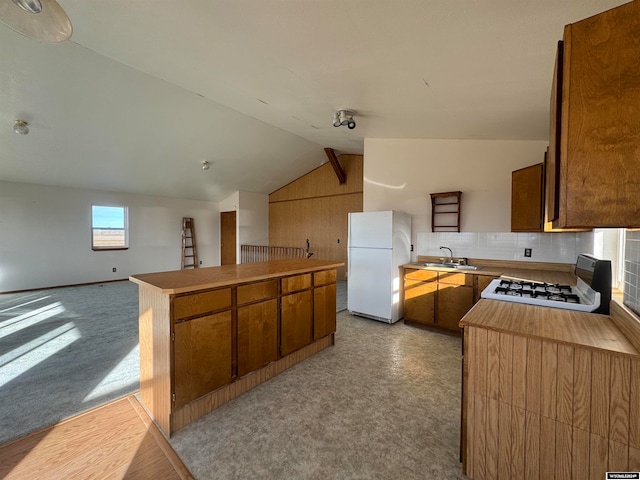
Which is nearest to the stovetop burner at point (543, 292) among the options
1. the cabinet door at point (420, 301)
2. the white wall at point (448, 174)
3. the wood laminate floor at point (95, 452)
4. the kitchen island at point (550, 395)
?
the kitchen island at point (550, 395)

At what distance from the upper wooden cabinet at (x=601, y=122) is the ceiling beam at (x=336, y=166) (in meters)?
5.72

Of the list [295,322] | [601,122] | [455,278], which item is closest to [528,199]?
[455,278]

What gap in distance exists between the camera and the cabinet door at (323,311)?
114 inches

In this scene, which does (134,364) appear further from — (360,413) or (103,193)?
(103,193)

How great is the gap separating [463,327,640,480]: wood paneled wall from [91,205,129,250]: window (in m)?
7.94

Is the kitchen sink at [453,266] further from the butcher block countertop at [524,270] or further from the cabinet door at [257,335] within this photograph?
the cabinet door at [257,335]

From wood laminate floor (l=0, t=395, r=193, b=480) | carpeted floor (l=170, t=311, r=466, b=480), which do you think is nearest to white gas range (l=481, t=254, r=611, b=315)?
carpeted floor (l=170, t=311, r=466, b=480)

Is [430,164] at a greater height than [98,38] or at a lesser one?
lesser

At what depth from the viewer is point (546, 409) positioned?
4.12 feet

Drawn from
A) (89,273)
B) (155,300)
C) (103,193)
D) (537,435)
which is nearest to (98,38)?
(155,300)

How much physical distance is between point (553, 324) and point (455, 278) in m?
2.07

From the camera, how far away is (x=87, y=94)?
361 centimetres

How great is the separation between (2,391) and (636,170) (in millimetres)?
3974

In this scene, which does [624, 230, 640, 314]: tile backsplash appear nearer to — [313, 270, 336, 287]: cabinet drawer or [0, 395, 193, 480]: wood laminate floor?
[313, 270, 336, 287]: cabinet drawer
